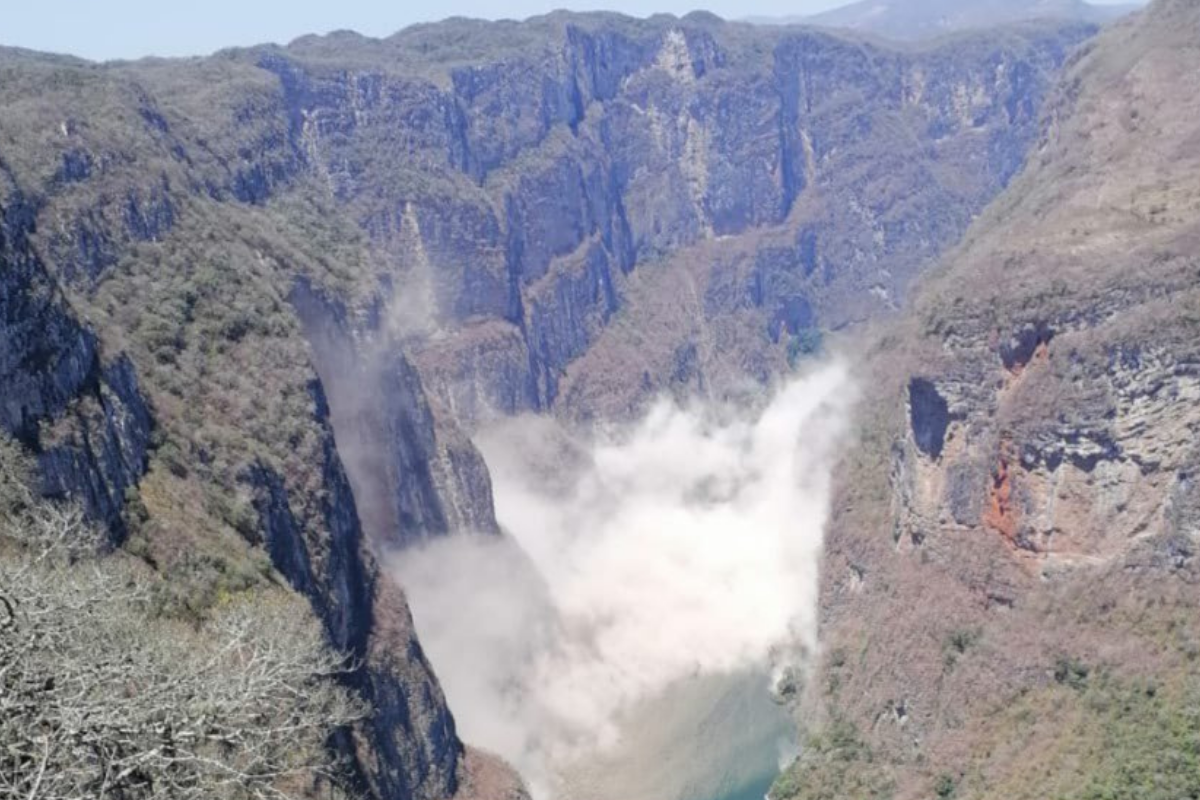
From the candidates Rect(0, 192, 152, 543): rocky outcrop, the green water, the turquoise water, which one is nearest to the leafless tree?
Rect(0, 192, 152, 543): rocky outcrop

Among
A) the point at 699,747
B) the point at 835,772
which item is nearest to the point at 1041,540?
the point at 835,772

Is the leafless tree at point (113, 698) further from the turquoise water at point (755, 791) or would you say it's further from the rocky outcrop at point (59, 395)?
the turquoise water at point (755, 791)

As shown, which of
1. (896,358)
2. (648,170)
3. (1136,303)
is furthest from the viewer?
(648,170)

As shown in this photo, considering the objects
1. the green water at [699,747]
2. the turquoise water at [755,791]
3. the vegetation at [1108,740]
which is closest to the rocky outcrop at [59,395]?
the green water at [699,747]

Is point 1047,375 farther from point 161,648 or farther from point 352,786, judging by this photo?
point 161,648

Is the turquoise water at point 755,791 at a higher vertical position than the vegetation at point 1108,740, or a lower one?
lower

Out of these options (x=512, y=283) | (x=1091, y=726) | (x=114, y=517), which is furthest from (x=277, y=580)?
(x=512, y=283)

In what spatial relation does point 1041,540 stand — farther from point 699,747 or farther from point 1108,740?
point 699,747
